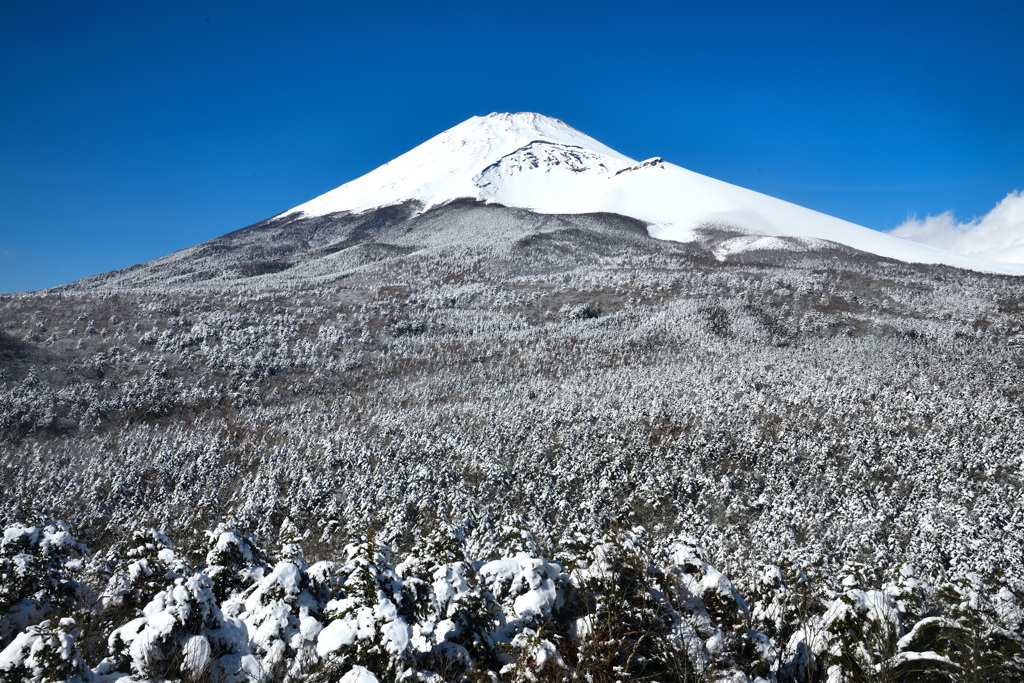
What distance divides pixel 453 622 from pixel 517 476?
15.9 meters

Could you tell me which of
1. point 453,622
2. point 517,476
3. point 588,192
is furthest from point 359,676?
point 588,192

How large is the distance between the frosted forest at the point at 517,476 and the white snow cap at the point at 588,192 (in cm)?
3309

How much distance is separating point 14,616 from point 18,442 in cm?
3033

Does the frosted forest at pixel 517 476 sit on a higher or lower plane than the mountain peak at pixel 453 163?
lower

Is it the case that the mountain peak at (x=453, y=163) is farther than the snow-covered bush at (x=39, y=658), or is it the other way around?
the mountain peak at (x=453, y=163)

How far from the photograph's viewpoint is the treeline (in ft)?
19.0

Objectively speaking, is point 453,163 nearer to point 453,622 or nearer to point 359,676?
point 453,622

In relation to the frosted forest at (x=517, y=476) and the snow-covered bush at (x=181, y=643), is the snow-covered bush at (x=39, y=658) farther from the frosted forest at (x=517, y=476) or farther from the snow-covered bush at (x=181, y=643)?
the snow-covered bush at (x=181, y=643)

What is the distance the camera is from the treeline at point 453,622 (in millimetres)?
5777

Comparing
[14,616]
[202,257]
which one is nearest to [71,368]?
[14,616]

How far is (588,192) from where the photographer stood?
129500 mm

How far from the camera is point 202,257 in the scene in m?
85.6

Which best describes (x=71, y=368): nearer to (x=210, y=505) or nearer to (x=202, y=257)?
(x=210, y=505)

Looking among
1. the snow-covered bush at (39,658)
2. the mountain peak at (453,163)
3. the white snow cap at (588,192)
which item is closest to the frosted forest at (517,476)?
the snow-covered bush at (39,658)
